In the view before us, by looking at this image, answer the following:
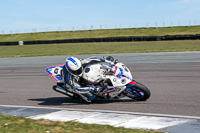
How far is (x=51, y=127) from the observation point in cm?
571

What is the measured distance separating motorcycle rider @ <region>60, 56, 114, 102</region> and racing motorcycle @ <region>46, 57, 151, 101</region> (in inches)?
1.0

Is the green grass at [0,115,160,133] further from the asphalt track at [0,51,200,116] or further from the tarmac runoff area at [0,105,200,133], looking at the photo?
the asphalt track at [0,51,200,116]

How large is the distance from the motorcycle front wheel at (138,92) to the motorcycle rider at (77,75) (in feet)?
2.29

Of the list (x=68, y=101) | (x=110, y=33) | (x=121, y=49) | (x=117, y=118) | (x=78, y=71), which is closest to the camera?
(x=117, y=118)

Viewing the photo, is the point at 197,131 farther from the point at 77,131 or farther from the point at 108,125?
the point at 77,131

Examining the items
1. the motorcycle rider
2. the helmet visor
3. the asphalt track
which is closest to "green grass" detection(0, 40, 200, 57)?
the asphalt track

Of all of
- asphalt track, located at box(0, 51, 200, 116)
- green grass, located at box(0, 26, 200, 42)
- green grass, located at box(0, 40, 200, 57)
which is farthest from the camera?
green grass, located at box(0, 26, 200, 42)

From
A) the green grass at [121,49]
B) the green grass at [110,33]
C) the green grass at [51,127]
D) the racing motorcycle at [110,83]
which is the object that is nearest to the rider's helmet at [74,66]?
the racing motorcycle at [110,83]

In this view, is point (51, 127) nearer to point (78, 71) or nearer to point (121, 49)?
point (78, 71)

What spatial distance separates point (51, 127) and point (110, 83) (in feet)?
8.10

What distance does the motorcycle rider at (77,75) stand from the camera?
7.84 metres

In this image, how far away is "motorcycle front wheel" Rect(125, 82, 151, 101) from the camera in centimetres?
780

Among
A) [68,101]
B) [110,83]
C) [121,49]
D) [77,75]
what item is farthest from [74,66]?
[121,49]

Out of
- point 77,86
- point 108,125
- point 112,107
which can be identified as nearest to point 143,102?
point 112,107
